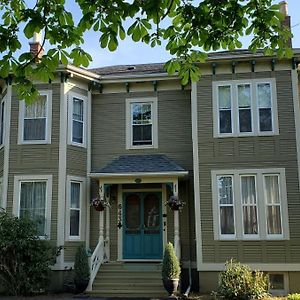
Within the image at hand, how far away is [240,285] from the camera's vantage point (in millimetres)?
12219

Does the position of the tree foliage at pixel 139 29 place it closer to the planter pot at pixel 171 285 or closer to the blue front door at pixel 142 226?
the planter pot at pixel 171 285

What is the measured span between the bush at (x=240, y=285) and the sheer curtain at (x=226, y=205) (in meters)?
2.27

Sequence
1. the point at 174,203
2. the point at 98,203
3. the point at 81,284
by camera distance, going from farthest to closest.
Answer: the point at 98,203, the point at 174,203, the point at 81,284

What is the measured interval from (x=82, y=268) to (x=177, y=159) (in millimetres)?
5028

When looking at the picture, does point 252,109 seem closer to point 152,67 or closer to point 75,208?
point 152,67

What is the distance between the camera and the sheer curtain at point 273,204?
14.7 metres

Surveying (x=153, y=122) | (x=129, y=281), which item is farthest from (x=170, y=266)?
(x=153, y=122)

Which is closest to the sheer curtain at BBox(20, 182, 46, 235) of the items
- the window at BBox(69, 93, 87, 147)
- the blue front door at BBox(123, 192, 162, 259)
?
the window at BBox(69, 93, 87, 147)

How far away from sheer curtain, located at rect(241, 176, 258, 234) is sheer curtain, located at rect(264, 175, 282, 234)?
1.32ft

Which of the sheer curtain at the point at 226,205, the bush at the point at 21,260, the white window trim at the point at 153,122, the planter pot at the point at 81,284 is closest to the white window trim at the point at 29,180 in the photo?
the bush at the point at 21,260

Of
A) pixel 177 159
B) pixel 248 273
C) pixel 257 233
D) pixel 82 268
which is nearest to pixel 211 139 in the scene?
pixel 177 159

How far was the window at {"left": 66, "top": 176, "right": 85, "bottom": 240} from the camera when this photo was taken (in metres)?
15.7

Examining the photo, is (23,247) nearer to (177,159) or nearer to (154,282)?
(154,282)

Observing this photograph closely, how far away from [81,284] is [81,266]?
20.4 inches
